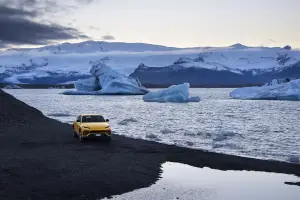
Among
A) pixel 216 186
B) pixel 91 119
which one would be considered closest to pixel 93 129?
pixel 91 119

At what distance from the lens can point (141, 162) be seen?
774 inches

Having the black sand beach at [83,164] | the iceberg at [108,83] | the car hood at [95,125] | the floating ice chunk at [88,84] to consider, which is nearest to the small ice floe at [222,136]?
the black sand beach at [83,164]

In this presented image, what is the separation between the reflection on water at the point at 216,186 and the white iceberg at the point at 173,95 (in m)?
75.5

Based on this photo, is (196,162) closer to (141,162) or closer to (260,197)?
(141,162)

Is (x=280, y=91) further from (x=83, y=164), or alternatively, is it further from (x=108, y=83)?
(x=83, y=164)

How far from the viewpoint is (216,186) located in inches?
599

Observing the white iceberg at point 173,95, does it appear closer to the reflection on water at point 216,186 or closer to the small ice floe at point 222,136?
the small ice floe at point 222,136

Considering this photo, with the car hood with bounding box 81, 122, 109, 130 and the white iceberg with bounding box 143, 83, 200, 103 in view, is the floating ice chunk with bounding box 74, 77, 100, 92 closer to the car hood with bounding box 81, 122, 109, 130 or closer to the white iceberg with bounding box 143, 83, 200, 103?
the white iceberg with bounding box 143, 83, 200, 103

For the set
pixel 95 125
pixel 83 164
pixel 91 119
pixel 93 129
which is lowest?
pixel 83 164

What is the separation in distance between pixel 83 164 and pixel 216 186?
21.1 ft

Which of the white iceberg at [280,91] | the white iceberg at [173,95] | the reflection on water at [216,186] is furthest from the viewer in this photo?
the white iceberg at [280,91]

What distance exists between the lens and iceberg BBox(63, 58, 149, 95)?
129m

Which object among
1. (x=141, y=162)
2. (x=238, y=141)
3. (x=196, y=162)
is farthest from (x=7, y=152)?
(x=238, y=141)

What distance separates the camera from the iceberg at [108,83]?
423ft
